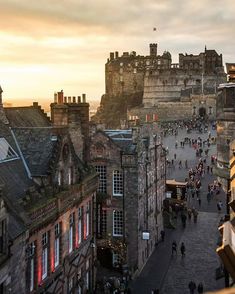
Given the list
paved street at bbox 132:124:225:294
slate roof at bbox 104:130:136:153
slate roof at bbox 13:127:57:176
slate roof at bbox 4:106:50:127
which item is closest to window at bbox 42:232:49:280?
slate roof at bbox 13:127:57:176

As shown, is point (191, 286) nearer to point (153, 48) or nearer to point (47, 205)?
point (47, 205)

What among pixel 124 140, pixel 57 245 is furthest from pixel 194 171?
pixel 57 245

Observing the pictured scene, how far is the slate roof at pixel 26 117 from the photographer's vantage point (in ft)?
79.0

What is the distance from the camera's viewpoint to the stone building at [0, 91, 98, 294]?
600 inches

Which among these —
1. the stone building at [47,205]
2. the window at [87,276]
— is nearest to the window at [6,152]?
the stone building at [47,205]

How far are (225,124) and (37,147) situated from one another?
27.2 feet

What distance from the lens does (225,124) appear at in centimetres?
1602

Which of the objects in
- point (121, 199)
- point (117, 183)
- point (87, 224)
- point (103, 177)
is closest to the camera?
point (87, 224)

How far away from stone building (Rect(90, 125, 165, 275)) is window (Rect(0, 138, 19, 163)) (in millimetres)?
10118

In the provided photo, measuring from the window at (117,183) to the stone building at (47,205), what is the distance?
4.24 meters

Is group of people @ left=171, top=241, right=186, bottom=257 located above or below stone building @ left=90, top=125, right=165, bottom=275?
below

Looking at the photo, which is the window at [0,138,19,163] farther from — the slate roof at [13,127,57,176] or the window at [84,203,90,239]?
the window at [84,203,90,239]

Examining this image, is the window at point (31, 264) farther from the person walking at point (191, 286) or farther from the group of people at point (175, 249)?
the group of people at point (175, 249)

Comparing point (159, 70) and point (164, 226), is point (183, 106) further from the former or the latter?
point (164, 226)
